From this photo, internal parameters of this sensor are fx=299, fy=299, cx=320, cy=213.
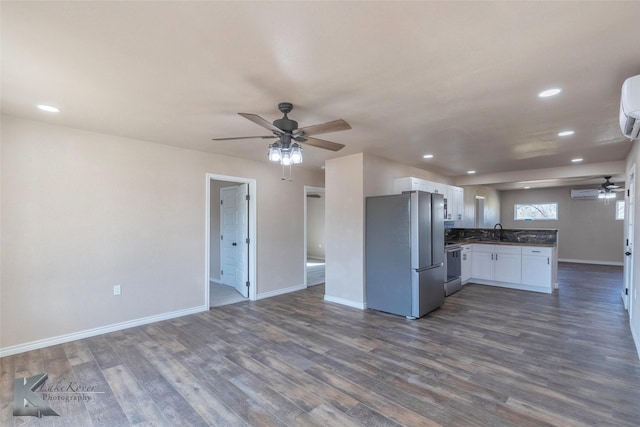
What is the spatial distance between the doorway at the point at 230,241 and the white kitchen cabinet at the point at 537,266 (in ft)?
16.8

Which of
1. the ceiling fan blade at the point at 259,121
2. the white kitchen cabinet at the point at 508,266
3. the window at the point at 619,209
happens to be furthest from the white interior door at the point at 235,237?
the window at the point at 619,209

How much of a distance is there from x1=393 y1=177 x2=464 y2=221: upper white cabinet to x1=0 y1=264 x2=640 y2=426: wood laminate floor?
216 cm

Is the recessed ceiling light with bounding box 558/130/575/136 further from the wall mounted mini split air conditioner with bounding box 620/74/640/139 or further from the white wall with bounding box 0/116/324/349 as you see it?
the white wall with bounding box 0/116/324/349

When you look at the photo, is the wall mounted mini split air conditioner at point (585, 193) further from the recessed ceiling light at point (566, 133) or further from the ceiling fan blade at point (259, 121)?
the ceiling fan blade at point (259, 121)

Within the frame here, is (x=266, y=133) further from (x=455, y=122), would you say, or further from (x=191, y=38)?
(x=455, y=122)

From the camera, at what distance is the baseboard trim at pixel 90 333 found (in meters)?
3.15

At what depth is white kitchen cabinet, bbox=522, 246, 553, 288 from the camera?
5.49 meters

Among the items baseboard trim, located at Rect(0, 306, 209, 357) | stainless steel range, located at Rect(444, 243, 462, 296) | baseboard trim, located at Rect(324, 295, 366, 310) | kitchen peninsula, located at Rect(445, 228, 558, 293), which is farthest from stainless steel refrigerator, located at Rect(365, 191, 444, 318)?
baseboard trim, located at Rect(0, 306, 209, 357)

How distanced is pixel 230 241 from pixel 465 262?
484 cm

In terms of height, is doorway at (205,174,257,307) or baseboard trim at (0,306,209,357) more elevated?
doorway at (205,174,257,307)

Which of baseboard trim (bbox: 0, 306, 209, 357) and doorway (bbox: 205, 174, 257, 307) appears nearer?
baseboard trim (bbox: 0, 306, 209, 357)

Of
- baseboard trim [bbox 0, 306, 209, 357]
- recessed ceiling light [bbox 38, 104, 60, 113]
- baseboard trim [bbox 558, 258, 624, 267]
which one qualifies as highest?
recessed ceiling light [bbox 38, 104, 60, 113]

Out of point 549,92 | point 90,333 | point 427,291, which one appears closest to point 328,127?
point 549,92

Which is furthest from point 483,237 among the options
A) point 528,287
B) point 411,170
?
point 411,170
